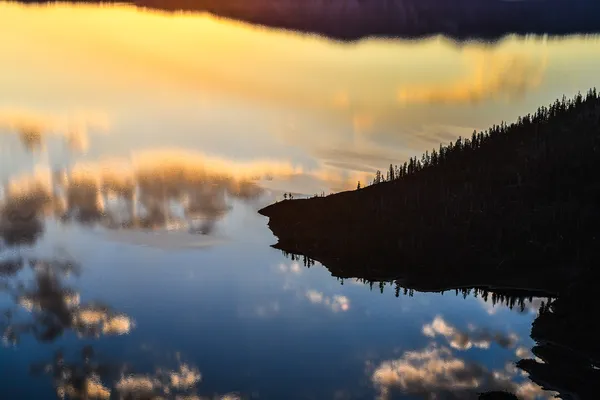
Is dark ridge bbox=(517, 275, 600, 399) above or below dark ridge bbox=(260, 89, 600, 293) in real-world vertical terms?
below

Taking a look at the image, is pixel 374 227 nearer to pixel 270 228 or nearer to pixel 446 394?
pixel 270 228

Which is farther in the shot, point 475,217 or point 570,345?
point 475,217

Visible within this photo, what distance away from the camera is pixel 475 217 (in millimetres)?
65375

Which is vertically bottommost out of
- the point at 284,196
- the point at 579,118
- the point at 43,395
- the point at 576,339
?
the point at 43,395

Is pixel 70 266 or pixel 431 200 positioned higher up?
pixel 431 200

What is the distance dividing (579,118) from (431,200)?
729 inches

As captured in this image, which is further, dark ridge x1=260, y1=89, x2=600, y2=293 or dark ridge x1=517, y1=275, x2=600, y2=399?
dark ridge x1=260, y1=89, x2=600, y2=293

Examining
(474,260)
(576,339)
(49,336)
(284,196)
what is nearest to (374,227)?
(474,260)

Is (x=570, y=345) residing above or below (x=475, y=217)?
below

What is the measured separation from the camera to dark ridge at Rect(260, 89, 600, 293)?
58594 millimetres

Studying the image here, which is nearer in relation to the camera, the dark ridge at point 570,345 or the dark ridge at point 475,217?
the dark ridge at point 570,345

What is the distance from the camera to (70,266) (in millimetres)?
64812

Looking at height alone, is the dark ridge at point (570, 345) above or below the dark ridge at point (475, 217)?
below

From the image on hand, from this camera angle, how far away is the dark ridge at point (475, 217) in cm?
5859
